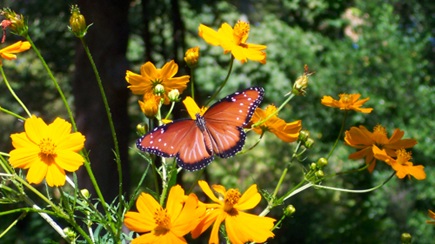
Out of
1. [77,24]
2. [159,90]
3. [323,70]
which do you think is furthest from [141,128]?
[323,70]

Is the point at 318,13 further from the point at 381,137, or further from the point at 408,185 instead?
the point at 381,137

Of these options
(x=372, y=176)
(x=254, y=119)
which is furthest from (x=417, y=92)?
(x=254, y=119)

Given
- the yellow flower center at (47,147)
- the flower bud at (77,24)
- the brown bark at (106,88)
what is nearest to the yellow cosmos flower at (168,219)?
the yellow flower center at (47,147)

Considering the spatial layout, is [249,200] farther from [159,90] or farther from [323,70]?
[323,70]

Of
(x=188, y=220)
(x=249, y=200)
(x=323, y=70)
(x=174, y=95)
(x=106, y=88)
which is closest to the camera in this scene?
(x=188, y=220)

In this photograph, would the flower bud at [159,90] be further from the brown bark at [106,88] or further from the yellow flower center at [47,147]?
the brown bark at [106,88]

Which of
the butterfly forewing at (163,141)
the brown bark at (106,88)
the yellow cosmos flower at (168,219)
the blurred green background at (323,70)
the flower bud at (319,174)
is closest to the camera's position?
the yellow cosmos flower at (168,219)

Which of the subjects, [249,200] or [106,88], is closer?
[249,200]
